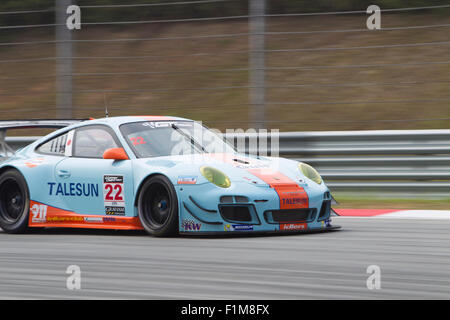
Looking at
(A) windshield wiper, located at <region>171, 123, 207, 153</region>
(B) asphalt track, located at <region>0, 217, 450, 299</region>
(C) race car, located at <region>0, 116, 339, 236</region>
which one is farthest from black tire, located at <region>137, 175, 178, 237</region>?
(A) windshield wiper, located at <region>171, 123, 207, 153</region>

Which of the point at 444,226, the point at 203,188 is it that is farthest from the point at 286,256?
the point at 444,226

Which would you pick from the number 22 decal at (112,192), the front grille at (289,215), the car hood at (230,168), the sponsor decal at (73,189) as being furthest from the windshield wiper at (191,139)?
the front grille at (289,215)

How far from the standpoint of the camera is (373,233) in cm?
741

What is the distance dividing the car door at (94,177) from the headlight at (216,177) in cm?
70

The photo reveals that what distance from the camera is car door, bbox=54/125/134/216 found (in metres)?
7.46

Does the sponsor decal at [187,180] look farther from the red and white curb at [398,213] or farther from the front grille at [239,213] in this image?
the red and white curb at [398,213]

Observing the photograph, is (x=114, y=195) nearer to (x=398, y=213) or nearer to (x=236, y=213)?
(x=236, y=213)

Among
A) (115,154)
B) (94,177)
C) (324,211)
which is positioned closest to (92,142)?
(94,177)

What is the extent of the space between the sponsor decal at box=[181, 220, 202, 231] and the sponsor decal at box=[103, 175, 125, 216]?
69 cm

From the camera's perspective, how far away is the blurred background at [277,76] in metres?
10.6

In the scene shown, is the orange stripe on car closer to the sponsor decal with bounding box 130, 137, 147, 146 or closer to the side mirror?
the side mirror

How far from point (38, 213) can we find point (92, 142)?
0.85m

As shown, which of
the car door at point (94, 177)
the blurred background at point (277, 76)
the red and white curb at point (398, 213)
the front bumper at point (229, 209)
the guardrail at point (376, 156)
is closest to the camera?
the front bumper at point (229, 209)

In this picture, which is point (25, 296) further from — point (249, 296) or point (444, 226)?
point (444, 226)
